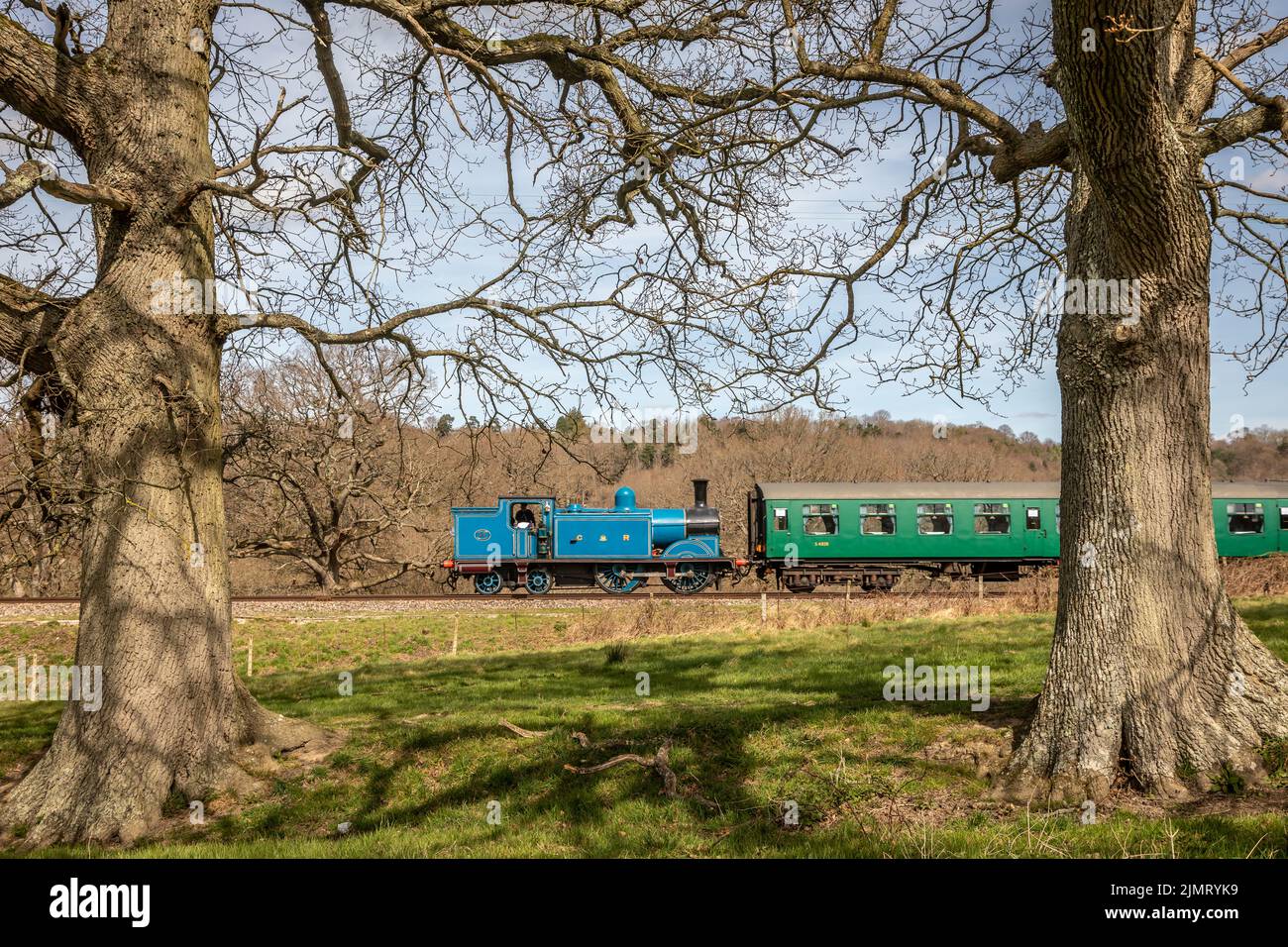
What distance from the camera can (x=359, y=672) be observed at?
40.5 ft

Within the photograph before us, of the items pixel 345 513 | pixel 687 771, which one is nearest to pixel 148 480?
pixel 687 771

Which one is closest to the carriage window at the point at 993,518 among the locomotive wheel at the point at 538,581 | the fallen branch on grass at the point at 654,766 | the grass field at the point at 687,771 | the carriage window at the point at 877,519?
the carriage window at the point at 877,519

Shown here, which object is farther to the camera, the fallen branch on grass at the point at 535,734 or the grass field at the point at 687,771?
the fallen branch on grass at the point at 535,734

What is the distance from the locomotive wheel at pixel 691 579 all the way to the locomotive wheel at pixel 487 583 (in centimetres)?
461

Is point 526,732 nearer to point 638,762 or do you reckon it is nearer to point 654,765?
point 638,762

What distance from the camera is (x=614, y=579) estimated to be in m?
24.0

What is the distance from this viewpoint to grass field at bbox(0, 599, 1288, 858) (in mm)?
4660

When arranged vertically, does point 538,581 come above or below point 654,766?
below

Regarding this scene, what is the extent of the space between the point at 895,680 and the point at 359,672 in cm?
778

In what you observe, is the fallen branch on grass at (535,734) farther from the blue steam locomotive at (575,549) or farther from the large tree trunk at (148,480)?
the blue steam locomotive at (575,549)

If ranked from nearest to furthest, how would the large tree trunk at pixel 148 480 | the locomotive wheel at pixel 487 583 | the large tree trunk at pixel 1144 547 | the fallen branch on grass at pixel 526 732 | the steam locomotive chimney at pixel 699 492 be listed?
1. the large tree trunk at pixel 1144 547
2. the large tree trunk at pixel 148 480
3. the fallen branch on grass at pixel 526 732
4. the locomotive wheel at pixel 487 583
5. the steam locomotive chimney at pixel 699 492

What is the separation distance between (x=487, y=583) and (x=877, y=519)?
1073 centimetres

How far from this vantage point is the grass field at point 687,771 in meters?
4.66
